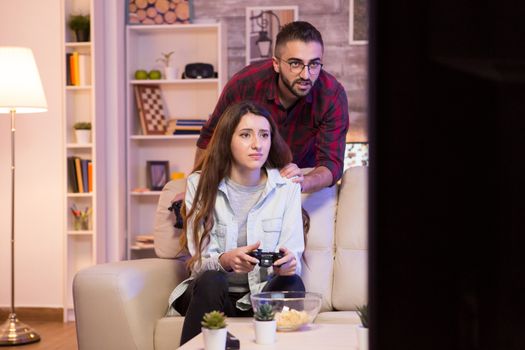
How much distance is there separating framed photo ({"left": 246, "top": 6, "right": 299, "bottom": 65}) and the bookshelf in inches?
39.2

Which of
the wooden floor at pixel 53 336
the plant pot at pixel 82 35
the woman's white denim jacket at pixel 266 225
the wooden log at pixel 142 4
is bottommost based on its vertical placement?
the wooden floor at pixel 53 336

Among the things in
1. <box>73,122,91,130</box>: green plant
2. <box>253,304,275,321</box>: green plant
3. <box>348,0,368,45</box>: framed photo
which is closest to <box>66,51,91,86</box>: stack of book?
<box>73,122,91,130</box>: green plant

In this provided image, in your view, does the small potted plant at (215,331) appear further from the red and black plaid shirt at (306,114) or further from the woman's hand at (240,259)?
the red and black plaid shirt at (306,114)

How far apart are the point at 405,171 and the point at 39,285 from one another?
Result: 18.2 feet

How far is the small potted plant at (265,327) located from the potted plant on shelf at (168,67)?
3729mm

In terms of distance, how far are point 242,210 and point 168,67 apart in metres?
3.02

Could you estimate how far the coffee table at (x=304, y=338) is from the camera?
2.17 metres

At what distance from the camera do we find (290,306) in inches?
97.2

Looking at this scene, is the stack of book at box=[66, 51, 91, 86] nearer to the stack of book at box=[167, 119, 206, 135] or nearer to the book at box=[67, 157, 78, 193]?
the book at box=[67, 157, 78, 193]

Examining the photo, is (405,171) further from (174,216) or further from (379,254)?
(174,216)

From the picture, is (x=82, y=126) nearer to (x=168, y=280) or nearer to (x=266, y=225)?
(x=168, y=280)

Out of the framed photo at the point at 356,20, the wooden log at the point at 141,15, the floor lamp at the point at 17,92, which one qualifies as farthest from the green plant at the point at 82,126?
the framed photo at the point at 356,20

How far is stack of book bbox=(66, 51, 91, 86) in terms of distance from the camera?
5.39 m

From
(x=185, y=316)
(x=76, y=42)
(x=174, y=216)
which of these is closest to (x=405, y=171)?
(x=185, y=316)
